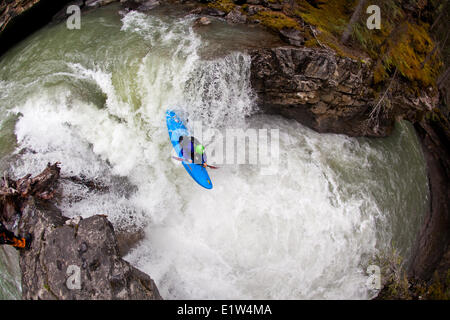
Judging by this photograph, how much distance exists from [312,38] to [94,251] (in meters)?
8.93

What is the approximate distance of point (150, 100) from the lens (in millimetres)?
8305

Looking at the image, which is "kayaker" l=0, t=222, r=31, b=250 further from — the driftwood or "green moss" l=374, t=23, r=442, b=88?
"green moss" l=374, t=23, r=442, b=88

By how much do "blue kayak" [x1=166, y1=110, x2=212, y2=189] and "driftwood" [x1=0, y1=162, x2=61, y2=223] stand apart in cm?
337

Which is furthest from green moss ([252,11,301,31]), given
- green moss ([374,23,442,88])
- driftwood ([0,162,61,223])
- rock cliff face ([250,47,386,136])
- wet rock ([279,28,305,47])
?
driftwood ([0,162,61,223])

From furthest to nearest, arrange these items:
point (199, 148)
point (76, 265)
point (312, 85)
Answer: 1. point (312, 85)
2. point (199, 148)
3. point (76, 265)

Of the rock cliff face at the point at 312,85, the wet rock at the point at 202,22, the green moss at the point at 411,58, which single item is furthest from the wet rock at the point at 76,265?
the green moss at the point at 411,58

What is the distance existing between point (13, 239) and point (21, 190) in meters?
1.36

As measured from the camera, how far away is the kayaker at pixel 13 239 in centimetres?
538

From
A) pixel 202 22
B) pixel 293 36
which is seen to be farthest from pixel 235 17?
pixel 293 36

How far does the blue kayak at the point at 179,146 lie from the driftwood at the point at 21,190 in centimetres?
337

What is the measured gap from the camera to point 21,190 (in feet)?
20.9

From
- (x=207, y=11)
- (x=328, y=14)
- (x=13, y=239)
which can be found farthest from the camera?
(x=328, y=14)

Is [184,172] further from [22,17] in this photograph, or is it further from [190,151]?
[22,17]

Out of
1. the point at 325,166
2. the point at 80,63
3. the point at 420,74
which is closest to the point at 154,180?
the point at 80,63
